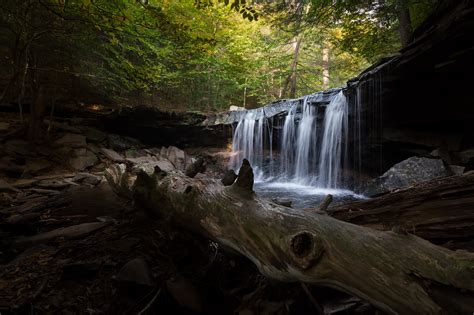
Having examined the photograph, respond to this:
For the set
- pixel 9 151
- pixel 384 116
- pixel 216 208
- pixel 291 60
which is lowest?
pixel 216 208

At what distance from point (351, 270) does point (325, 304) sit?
1.42ft

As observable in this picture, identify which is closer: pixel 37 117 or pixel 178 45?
pixel 178 45

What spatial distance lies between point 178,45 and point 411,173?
5.95 m

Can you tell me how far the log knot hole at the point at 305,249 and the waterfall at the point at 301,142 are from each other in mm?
7476

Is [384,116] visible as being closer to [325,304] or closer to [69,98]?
[325,304]

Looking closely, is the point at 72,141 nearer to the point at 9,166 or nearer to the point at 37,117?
the point at 37,117

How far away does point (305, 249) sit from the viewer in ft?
5.09

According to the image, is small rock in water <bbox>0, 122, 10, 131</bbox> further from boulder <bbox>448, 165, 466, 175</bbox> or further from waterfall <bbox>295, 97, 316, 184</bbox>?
boulder <bbox>448, 165, 466, 175</bbox>

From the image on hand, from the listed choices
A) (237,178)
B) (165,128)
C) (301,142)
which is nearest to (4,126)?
(165,128)

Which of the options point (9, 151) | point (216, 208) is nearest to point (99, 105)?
point (9, 151)

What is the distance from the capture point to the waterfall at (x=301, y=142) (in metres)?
8.77

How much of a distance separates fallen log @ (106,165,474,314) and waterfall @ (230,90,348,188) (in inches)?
283

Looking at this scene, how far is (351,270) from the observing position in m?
1.44

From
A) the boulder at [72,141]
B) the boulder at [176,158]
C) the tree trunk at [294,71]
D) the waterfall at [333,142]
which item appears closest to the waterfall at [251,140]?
the boulder at [176,158]
